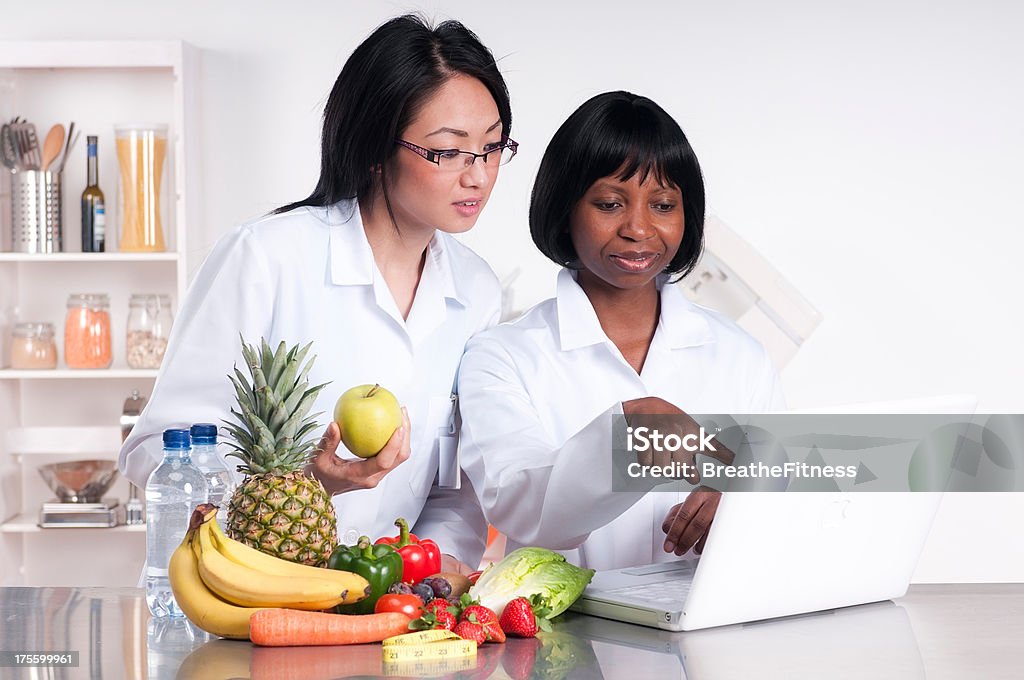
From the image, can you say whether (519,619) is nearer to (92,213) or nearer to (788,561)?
(788,561)

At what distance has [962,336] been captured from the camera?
14.1 ft

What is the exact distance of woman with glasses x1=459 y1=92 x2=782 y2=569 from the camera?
1.84m

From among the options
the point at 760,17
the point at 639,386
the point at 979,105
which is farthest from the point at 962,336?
the point at 639,386

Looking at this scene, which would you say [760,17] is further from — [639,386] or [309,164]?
[639,386]

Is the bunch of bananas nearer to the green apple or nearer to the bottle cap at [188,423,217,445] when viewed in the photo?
the bottle cap at [188,423,217,445]

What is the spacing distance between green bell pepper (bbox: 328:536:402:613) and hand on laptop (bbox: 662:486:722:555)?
0.47 meters

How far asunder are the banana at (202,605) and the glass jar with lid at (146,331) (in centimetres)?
275

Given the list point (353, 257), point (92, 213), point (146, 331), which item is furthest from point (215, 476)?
point (92, 213)

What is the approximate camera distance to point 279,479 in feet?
4.57

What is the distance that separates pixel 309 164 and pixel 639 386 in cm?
255

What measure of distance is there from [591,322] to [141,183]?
247 centimetres

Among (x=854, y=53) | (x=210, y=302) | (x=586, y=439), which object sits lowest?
(x=586, y=439)

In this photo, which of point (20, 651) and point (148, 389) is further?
point (148, 389)

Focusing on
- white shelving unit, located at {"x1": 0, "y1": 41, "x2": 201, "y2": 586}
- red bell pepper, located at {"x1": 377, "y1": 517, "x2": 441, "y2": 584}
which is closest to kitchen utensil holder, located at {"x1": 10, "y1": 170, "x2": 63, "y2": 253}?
white shelving unit, located at {"x1": 0, "y1": 41, "x2": 201, "y2": 586}
